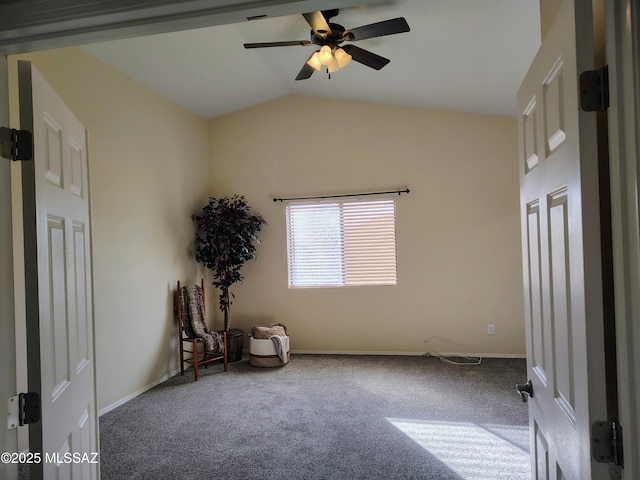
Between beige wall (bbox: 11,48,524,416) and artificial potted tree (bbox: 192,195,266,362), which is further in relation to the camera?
artificial potted tree (bbox: 192,195,266,362)

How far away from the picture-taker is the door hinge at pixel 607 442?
788 millimetres

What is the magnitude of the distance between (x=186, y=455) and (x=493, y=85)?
13.3ft

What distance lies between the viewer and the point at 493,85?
3635 mm

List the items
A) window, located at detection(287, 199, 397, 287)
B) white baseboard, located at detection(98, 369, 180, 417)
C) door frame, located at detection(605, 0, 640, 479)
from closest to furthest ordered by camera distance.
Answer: door frame, located at detection(605, 0, 640, 479) → white baseboard, located at detection(98, 369, 180, 417) → window, located at detection(287, 199, 397, 287)

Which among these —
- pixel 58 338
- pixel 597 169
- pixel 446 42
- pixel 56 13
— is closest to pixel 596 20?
pixel 597 169

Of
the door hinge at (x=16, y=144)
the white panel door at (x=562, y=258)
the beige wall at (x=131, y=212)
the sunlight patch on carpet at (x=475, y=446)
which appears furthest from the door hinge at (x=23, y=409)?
the sunlight patch on carpet at (x=475, y=446)

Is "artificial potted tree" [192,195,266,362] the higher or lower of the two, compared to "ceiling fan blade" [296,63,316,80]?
lower

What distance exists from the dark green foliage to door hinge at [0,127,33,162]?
11.2ft

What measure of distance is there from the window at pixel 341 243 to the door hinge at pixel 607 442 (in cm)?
388

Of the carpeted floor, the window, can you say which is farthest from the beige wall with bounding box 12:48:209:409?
the window

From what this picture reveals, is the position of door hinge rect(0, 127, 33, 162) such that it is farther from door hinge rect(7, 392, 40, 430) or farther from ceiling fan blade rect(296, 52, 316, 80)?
ceiling fan blade rect(296, 52, 316, 80)

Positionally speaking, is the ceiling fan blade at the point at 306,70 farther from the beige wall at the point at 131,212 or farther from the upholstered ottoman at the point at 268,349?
the upholstered ottoman at the point at 268,349

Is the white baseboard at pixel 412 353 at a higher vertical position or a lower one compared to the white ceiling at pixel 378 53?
lower

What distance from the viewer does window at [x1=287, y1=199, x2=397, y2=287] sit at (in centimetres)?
473
